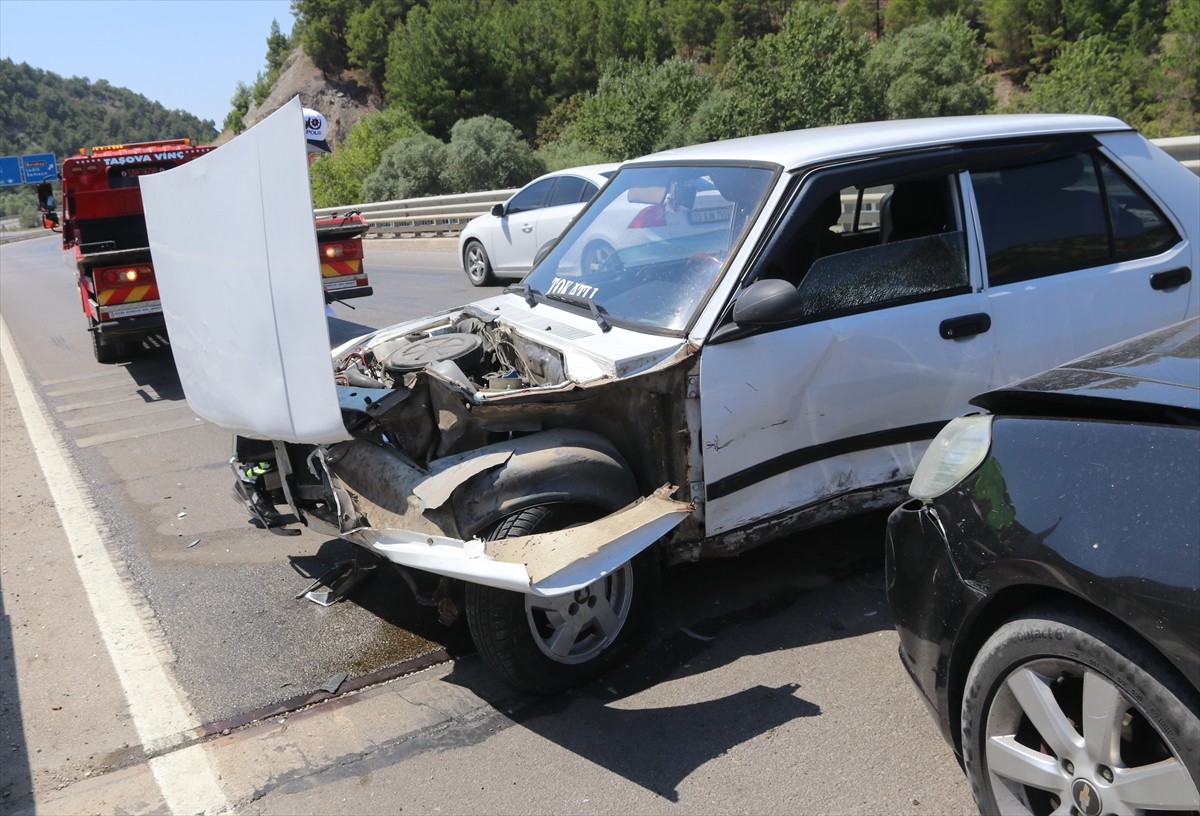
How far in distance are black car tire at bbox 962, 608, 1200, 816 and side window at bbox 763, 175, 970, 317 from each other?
5.79ft

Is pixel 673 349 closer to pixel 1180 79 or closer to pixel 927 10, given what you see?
pixel 1180 79

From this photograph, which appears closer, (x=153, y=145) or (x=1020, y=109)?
(x=153, y=145)

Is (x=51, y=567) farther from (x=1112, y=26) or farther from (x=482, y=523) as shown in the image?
(x=1112, y=26)

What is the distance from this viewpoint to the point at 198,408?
445 cm

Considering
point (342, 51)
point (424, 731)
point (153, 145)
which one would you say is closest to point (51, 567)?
Result: point (424, 731)

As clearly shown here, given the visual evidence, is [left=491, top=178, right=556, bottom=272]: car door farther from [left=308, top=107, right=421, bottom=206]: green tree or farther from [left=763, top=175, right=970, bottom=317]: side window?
[left=308, top=107, right=421, bottom=206]: green tree

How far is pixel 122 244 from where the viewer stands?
40.3ft

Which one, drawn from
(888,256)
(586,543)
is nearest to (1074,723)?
(586,543)

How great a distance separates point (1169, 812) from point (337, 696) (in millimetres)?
2810

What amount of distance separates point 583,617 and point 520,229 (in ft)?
35.2

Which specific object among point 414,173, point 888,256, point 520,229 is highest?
point 414,173

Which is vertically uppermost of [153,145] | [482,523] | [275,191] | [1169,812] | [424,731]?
[153,145]

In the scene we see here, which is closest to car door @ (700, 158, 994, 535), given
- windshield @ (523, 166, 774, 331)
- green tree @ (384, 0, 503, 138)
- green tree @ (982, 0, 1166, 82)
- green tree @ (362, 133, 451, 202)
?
windshield @ (523, 166, 774, 331)

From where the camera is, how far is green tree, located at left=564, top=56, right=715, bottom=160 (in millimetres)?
32938
